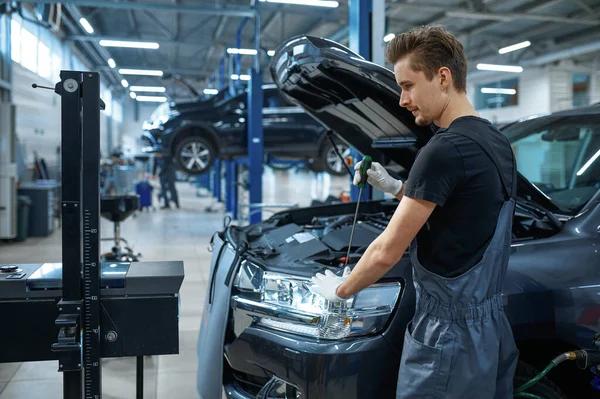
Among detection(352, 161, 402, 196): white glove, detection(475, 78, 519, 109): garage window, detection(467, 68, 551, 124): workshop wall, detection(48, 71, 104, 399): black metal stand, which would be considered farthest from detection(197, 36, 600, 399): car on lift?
detection(475, 78, 519, 109): garage window

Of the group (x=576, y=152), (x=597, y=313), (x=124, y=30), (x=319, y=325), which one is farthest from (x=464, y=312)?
(x=124, y=30)

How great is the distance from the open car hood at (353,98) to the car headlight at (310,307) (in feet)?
2.36

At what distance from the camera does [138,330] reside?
6.23ft

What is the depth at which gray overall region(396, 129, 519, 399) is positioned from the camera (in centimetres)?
149

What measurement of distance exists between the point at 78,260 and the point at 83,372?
1.25 ft

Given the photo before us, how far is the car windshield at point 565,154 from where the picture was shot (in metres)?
2.52

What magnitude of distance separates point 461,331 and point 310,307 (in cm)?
55

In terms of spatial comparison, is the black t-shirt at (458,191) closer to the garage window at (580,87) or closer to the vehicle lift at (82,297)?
the vehicle lift at (82,297)

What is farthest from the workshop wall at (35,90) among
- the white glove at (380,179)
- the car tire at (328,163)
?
→ the white glove at (380,179)

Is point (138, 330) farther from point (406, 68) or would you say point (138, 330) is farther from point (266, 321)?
point (406, 68)

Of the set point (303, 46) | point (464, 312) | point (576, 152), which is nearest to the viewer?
point (464, 312)

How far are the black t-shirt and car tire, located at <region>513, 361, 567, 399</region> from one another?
25.7 inches

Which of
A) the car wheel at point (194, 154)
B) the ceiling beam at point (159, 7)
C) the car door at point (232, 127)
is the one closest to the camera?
the ceiling beam at point (159, 7)

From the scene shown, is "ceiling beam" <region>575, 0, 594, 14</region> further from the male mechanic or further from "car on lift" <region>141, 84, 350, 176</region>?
the male mechanic
